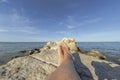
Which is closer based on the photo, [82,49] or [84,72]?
[84,72]

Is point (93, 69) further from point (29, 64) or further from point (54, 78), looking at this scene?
point (54, 78)

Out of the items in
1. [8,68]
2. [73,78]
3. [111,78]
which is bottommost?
[111,78]

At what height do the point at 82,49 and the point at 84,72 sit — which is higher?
the point at 84,72

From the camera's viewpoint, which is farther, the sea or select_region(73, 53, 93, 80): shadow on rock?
the sea

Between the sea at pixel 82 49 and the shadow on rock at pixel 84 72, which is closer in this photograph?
the shadow on rock at pixel 84 72

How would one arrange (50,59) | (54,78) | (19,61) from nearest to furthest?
(54,78) < (19,61) < (50,59)

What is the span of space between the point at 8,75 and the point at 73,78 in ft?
8.25

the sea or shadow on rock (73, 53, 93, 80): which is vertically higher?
shadow on rock (73, 53, 93, 80)

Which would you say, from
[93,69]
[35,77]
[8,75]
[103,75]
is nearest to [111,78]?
[103,75]

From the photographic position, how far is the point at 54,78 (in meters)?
1.93

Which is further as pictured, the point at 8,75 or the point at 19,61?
the point at 19,61

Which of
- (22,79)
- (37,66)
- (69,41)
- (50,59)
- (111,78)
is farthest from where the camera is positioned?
(69,41)

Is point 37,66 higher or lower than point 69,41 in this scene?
lower

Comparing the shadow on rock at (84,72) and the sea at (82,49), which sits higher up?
the shadow on rock at (84,72)
